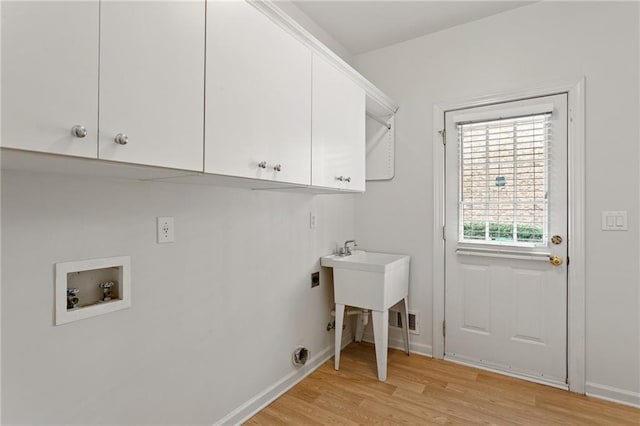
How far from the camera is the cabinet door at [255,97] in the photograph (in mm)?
1203

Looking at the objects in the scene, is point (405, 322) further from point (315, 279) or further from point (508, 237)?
point (508, 237)

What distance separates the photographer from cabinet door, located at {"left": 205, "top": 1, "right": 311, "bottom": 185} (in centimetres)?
120

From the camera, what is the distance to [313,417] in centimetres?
189

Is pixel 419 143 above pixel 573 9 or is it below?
below

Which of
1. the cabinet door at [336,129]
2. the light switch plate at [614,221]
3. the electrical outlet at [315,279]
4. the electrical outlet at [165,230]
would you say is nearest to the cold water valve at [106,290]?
the electrical outlet at [165,230]

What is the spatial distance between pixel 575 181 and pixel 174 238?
239cm

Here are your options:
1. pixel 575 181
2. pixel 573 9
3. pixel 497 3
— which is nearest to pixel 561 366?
pixel 575 181

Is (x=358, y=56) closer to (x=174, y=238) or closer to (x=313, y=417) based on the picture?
(x=174, y=238)

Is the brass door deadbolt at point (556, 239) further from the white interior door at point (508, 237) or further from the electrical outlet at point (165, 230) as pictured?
the electrical outlet at point (165, 230)

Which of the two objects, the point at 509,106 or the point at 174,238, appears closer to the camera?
the point at 174,238

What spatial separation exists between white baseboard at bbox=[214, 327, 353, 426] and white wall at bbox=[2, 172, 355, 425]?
0.13ft

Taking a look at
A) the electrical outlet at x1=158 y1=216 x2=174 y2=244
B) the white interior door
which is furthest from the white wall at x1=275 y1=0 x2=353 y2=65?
the electrical outlet at x1=158 y1=216 x2=174 y2=244

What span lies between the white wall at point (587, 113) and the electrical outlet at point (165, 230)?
6.10 feet

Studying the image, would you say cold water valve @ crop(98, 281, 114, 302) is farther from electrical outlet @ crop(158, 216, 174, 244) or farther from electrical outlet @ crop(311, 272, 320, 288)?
electrical outlet @ crop(311, 272, 320, 288)
